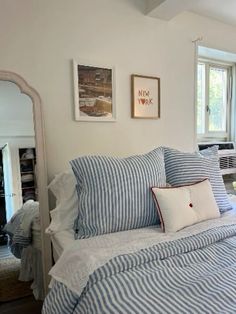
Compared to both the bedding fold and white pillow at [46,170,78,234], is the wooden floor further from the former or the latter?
the bedding fold

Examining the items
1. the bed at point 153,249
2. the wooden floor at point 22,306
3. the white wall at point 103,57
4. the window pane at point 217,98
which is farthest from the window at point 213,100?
the wooden floor at point 22,306

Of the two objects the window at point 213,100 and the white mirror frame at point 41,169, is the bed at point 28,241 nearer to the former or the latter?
the white mirror frame at point 41,169

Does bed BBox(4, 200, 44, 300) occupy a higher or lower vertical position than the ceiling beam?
lower

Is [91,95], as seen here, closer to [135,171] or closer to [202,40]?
[135,171]

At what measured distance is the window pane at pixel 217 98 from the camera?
2770mm

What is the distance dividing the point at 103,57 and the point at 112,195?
1.09 metres

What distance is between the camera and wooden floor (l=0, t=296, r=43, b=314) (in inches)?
62.7

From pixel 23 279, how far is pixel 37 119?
1079 mm

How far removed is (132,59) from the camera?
1.95 m

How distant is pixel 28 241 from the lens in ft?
5.28

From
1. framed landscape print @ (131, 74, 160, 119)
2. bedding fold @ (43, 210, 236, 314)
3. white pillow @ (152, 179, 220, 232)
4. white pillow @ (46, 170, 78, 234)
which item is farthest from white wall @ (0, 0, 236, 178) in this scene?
bedding fold @ (43, 210, 236, 314)

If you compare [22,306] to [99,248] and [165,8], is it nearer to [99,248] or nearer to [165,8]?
[99,248]

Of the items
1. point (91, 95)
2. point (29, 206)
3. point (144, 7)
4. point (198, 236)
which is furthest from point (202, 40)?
point (29, 206)

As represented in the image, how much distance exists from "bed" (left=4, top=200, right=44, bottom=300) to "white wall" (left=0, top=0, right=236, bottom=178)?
0.32m
